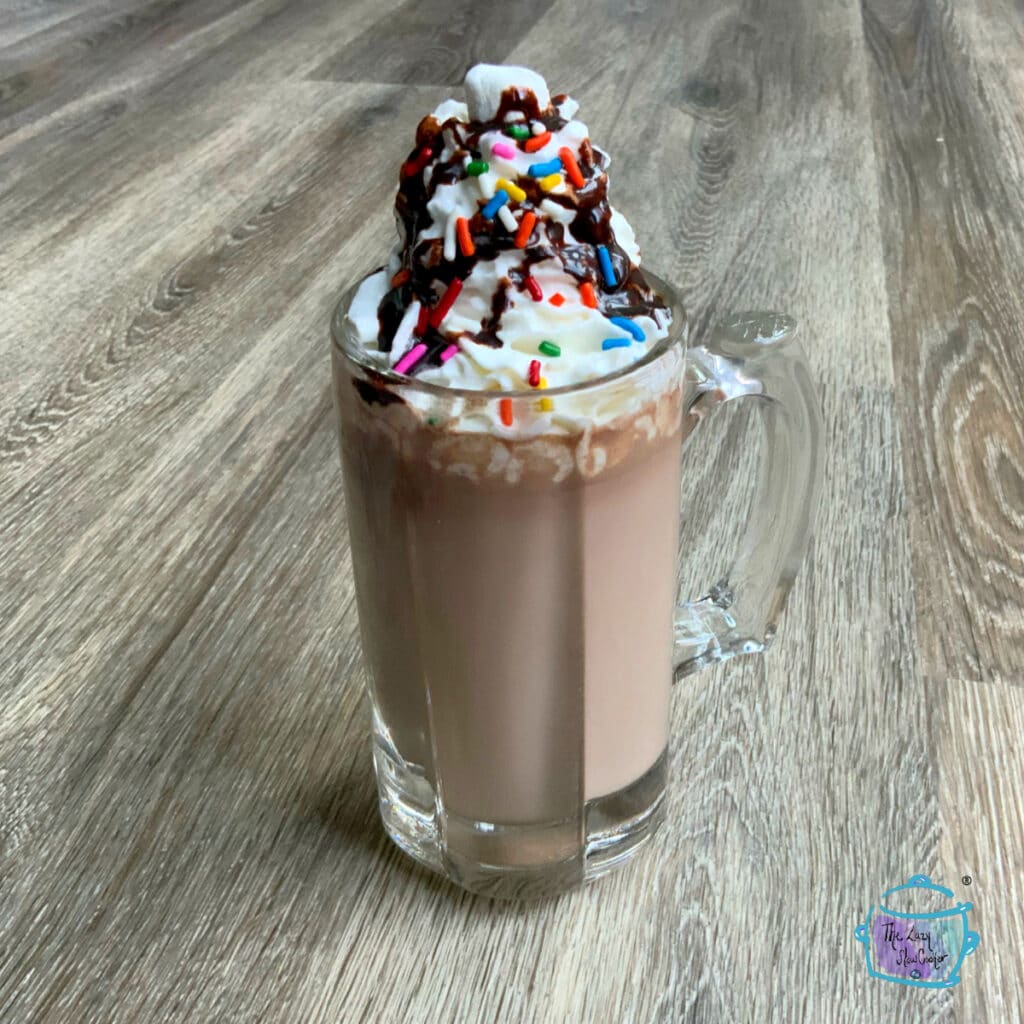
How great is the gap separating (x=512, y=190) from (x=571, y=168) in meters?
0.03

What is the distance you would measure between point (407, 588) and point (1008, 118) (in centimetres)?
127

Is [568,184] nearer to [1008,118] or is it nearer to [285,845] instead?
[285,845]

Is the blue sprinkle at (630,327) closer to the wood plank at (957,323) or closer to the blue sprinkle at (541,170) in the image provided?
the blue sprinkle at (541,170)

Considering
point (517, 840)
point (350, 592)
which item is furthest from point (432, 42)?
point (517, 840)

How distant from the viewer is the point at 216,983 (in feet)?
1.52

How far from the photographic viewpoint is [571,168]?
422mm

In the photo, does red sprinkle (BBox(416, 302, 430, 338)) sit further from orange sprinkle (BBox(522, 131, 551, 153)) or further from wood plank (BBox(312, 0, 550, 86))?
wood plank (BBox(312, 0, 550, 86))

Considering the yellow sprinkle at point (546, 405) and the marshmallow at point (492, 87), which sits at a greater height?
the marshmallow at point (492, 87)

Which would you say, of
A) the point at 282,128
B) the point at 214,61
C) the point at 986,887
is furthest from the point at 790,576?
the point at 214,61

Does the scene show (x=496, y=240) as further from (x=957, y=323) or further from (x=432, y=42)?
(x=432, y=42)

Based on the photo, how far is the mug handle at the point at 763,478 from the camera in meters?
0.47

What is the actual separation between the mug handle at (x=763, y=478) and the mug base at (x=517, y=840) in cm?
7

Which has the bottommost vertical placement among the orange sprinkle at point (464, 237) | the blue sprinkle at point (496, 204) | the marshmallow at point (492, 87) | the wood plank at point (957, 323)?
the wood plank at point (957, 323)

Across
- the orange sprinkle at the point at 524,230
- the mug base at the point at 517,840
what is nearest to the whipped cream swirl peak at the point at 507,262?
the orange sprinkle at the point at 524,230
